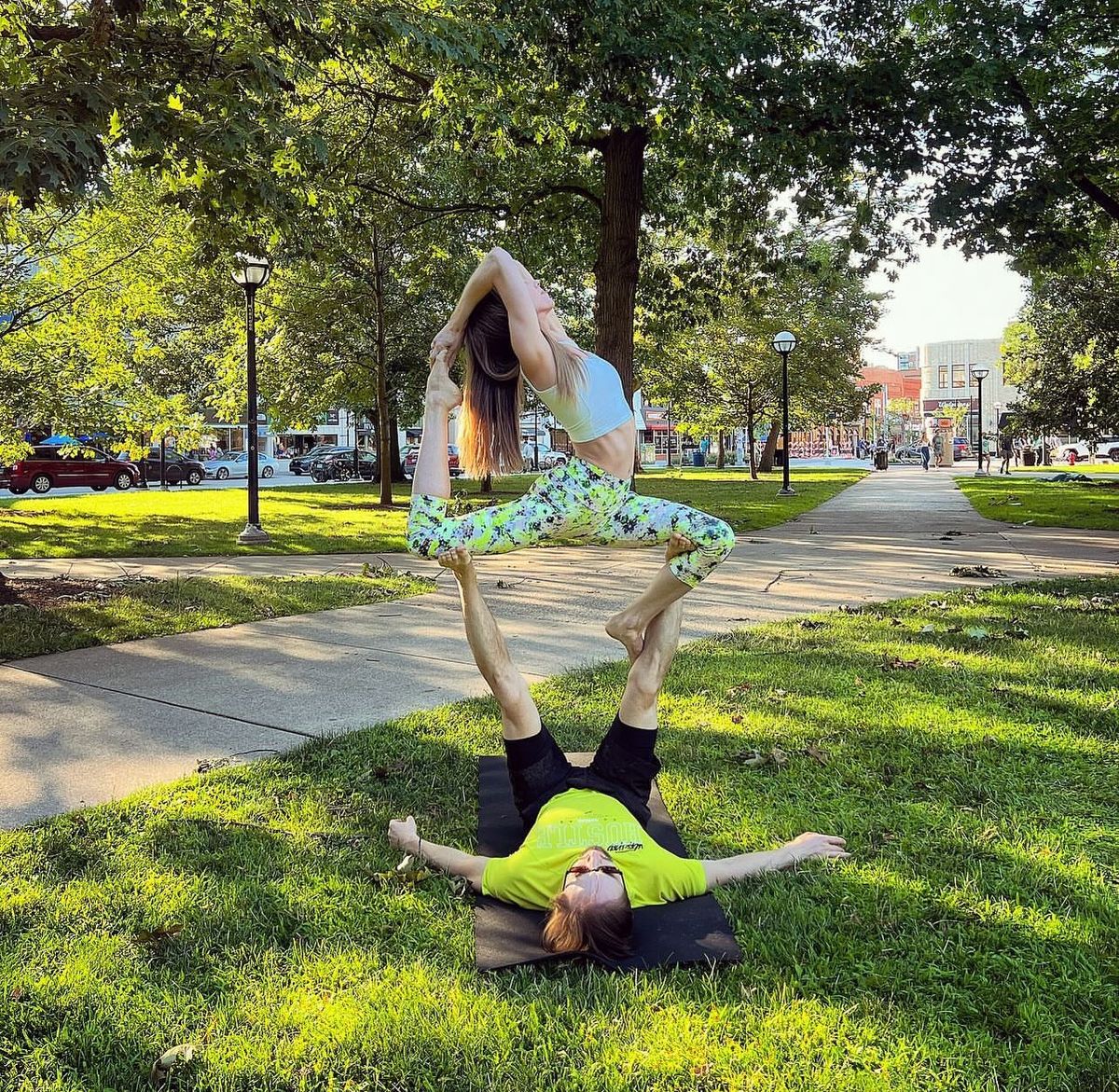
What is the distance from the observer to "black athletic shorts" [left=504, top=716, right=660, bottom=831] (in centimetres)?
330

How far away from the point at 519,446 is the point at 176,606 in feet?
18.2

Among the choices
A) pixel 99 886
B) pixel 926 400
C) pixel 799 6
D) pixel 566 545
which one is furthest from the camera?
pixel 926 400

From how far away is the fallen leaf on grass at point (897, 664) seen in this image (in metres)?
5.76

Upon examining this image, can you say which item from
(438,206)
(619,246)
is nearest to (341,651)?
(619,246)

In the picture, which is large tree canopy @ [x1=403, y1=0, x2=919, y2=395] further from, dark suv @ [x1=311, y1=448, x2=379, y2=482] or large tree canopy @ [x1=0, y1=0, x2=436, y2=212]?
dark suv @ [x1=311, y1=448, x2=379, y2=482]

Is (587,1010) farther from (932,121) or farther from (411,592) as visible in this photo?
(932,121)

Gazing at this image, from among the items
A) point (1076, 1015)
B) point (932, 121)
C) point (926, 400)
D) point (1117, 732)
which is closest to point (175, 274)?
point (932, 121)

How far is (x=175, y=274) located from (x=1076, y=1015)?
14.6m

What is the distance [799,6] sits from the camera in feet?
41.3

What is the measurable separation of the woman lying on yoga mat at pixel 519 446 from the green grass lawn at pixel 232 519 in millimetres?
8916

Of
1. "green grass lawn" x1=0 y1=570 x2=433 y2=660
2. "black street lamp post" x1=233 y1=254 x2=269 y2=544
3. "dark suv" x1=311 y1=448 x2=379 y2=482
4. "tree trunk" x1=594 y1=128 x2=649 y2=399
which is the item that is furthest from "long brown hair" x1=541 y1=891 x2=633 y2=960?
"dark suv" x1=311 y1=448 x2=379 y2=482

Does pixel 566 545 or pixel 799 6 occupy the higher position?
pixel 799 6

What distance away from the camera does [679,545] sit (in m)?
3.63

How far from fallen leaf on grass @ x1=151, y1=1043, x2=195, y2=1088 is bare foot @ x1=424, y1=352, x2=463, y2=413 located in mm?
2179
